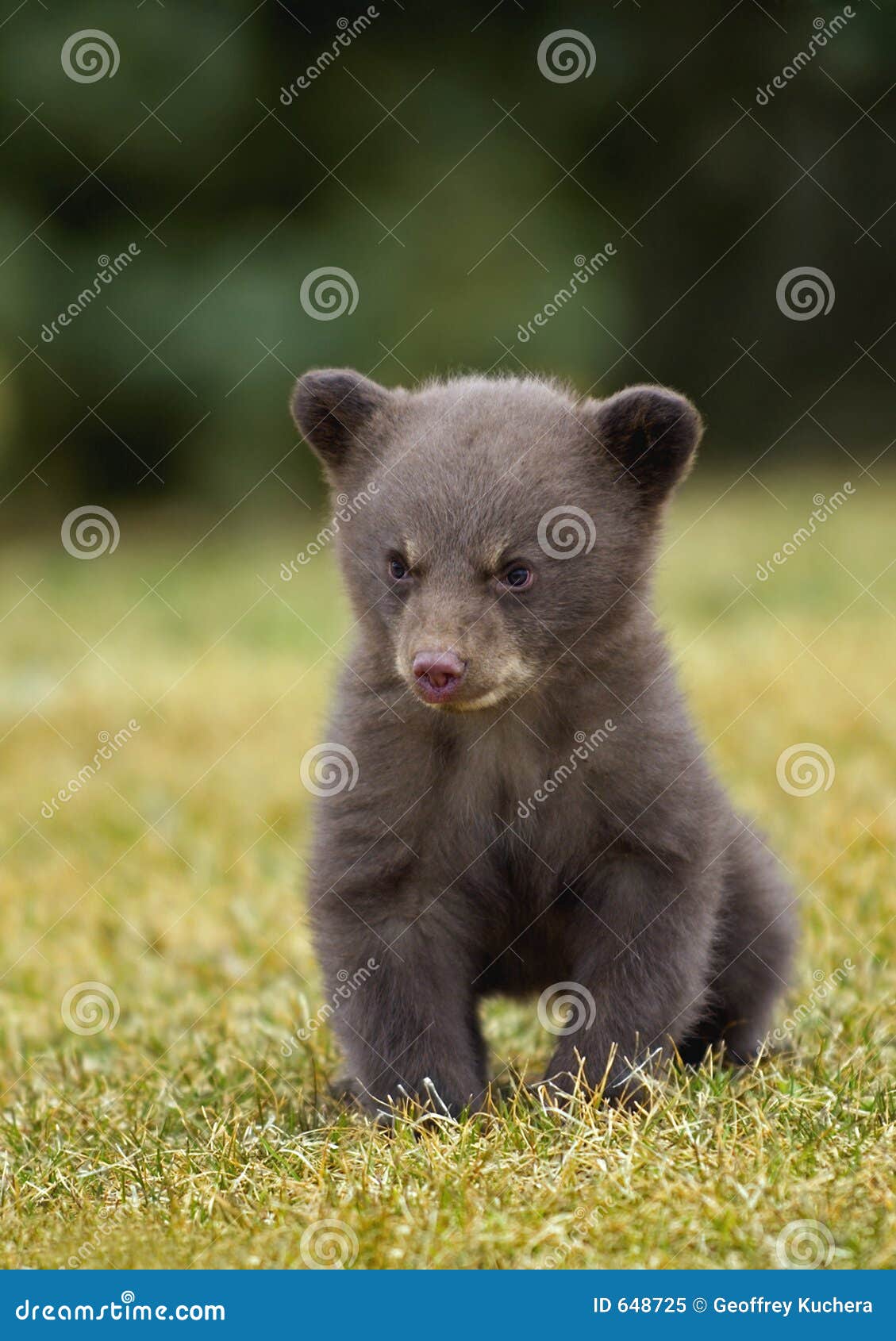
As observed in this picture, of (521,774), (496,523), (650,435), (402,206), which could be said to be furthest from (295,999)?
(402,206)

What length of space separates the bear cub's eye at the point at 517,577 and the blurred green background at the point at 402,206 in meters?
11.1

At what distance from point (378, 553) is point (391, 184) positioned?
41.0 feet

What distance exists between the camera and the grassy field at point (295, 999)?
9.59 feet

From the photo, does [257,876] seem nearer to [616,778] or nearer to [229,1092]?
[229,1092]

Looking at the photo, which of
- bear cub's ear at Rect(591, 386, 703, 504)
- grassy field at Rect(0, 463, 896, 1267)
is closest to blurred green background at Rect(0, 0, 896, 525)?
grassy field at Rect(0, 463, 896, 1267)

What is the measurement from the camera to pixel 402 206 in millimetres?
15344

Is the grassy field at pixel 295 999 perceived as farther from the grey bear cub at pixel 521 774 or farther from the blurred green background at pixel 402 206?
the blurred green background at pixel 402 206

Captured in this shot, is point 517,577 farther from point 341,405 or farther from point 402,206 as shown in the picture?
point 402,206

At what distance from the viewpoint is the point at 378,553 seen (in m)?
3.77

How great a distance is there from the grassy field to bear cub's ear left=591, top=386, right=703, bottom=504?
41.6 inches

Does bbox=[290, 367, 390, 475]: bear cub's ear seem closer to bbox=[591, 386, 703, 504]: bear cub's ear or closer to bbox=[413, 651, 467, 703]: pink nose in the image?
bbox=[591, 386, 703, 504]: bear cub's ear

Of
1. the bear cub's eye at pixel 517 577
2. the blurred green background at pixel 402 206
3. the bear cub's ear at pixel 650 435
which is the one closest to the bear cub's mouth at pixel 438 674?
the bear cub's eye at pixel 517 577

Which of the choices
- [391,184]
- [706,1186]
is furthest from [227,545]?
[706,1186]

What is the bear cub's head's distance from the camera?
11.7 ft
